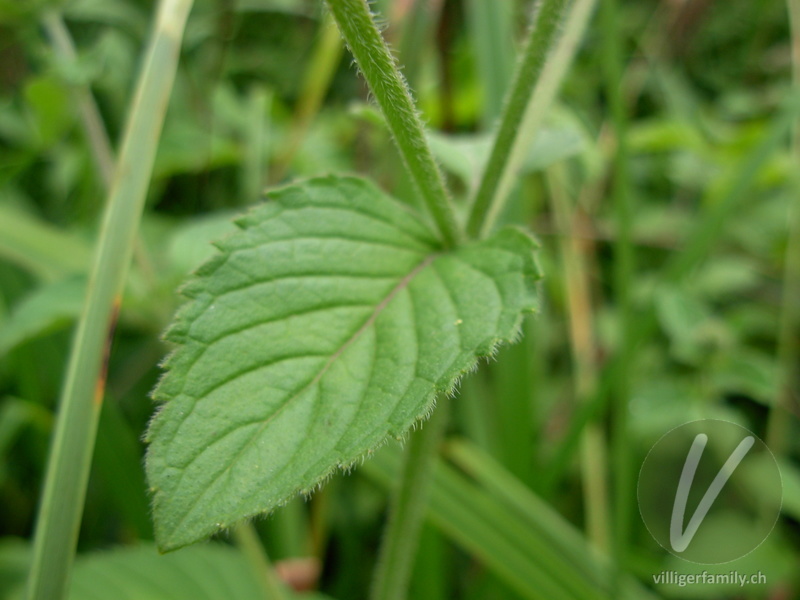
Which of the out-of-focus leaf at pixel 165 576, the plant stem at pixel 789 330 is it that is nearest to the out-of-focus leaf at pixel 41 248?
the out-of-focus leaf at pixel 165 576

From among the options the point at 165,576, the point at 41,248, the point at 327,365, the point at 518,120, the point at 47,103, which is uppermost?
the point at 518,120

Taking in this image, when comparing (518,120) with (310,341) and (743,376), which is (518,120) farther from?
(743,376)

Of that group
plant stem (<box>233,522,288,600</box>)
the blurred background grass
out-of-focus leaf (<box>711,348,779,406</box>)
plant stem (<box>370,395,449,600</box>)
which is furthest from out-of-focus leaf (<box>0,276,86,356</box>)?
out-of-focus leaf (<box>711,348,779,406</box>)

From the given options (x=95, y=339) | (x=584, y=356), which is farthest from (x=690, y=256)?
(x=95, y=339)

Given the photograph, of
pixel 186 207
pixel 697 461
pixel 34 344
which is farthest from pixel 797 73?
pixel 34 344

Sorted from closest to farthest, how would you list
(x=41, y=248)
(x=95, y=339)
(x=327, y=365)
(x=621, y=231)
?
(x=327, y=365), (x=95, y=339), (x=621, y=231), (x=41, y=248)

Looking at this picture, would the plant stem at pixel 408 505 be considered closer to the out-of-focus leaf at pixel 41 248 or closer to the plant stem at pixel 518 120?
the plant stem at pixel 518 120

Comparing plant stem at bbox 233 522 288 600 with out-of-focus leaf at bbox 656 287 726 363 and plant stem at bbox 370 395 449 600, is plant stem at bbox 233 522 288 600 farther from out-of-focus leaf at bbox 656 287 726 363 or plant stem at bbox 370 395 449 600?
out-of-focus leaf at bbox 656 287 726 363
